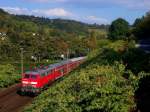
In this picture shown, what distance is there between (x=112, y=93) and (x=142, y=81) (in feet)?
12.9

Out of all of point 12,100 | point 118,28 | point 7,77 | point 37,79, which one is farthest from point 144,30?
point 12,100

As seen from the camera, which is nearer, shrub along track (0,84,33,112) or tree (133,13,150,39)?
shrub along track (0,84,33,112)

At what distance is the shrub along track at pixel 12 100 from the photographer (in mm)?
37000

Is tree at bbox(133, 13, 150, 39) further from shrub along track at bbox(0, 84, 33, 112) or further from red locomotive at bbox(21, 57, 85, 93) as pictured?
shrub along track at bbox(0, 84, 33, 112)

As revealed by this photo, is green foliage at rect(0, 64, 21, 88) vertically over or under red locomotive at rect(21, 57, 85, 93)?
under

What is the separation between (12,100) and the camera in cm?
4150

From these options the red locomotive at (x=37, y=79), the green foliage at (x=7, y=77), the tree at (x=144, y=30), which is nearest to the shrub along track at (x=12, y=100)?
the red locomotive at (x=37, y=79)

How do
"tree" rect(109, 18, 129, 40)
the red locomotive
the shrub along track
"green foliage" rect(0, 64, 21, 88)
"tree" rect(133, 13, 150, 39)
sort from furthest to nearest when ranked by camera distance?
"tree" rect(109, 18, 129, 40) → "tree" rect(133, 13, 150, 39) → "green foliage" rect(0, 64, 21, 88) → the red locomotive → the shrub along track

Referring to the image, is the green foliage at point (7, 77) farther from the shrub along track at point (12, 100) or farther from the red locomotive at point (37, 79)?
the red locomotive at point (37, 79)

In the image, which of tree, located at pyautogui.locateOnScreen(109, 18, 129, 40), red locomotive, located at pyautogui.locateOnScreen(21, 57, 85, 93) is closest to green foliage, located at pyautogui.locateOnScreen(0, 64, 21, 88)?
red locomotive, located at pyautogui.locateOnScreen(21, 57, 85, 93)

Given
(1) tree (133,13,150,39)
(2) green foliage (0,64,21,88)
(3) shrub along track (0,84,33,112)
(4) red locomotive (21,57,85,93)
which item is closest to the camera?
(3) shrub along track (0,84,33,112)

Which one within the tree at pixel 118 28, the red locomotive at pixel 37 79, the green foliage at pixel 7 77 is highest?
the tree at pixel 118 28

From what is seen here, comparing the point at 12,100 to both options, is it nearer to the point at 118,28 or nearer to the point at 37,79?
the point at 37,79

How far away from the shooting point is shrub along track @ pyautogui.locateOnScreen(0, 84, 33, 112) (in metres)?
37.0
